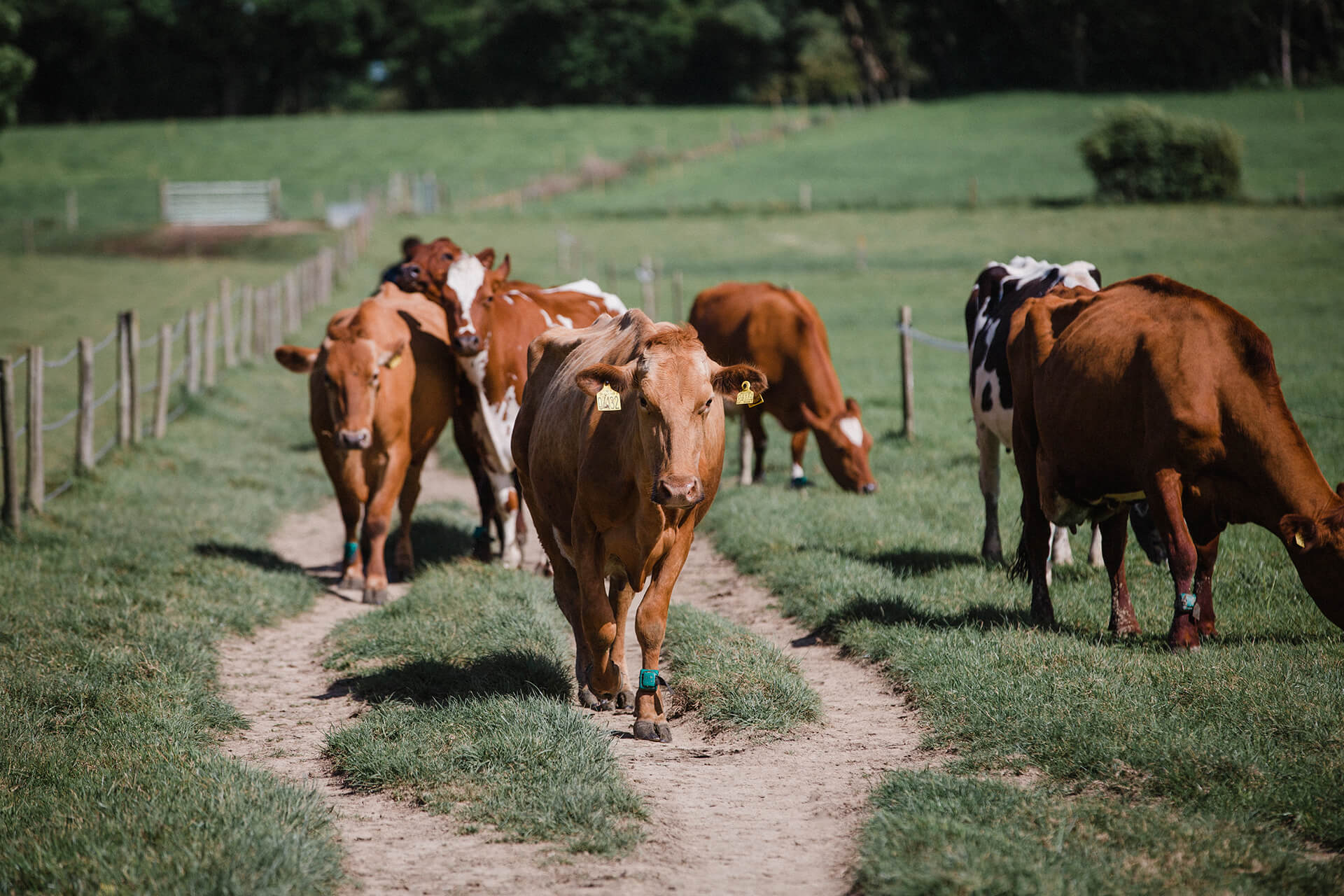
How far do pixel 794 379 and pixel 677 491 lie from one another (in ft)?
23.4

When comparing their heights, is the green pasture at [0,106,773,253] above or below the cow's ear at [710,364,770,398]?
above

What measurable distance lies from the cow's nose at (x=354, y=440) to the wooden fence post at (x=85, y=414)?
4335 mm

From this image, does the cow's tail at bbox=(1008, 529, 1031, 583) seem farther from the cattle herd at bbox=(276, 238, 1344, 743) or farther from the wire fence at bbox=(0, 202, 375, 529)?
the wire fence at bbox=(0, 202, 375, 529)

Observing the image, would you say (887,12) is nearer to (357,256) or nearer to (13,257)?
(357,256)

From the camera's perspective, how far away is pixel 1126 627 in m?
7.13

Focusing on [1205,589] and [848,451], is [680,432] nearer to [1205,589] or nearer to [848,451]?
[1205,589]

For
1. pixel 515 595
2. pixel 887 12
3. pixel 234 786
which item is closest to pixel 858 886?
pixel 234 786

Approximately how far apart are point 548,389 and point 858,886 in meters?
3.55

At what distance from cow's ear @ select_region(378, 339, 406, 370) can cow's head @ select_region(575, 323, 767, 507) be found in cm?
392

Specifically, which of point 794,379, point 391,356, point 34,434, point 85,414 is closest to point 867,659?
point 391,356

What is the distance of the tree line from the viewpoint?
72.0 m

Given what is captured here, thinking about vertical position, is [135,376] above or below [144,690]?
above

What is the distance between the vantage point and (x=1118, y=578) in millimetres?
7266

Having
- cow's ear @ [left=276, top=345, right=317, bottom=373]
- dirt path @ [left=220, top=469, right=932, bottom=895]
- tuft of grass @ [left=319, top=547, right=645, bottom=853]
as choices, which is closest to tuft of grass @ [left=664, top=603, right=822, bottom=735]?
dirt path @ [left=220, top=469, right=932, bottom=895]
